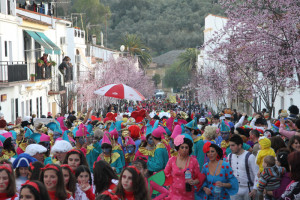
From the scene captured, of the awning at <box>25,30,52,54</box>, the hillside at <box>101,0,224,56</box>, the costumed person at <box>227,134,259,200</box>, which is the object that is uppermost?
the hillside at <box>101,0,224,56</box>

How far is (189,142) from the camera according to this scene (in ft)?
28.2

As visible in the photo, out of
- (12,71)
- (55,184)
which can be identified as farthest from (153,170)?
(12,71)

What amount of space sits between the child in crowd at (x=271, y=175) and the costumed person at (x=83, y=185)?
2293 millimetres

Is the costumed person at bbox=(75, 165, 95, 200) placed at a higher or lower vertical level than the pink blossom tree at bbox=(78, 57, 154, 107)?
lower

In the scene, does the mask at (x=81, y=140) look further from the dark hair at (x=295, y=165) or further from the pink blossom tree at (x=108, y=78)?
the pink blossom tree at (x=108, y=78)

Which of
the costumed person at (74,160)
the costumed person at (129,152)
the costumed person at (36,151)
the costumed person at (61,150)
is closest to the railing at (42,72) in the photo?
the costumed person at (129,152)


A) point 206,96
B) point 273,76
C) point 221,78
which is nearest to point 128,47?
point 206,96

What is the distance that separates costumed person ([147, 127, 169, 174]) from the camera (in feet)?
31.9

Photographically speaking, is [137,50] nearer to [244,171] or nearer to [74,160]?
[244,171]

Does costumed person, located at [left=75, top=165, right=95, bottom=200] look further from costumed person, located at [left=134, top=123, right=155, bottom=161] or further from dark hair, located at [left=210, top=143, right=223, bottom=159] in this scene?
costumed person, located at [left=134, top=123, right=155, bottom=161]

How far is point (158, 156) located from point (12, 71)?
20745 mm

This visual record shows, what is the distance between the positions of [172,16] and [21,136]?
442 feet

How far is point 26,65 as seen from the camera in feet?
105

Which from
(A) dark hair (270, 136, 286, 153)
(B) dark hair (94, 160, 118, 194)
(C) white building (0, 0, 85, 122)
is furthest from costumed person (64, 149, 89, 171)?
(C) white building (0, 0, 85, 122)
